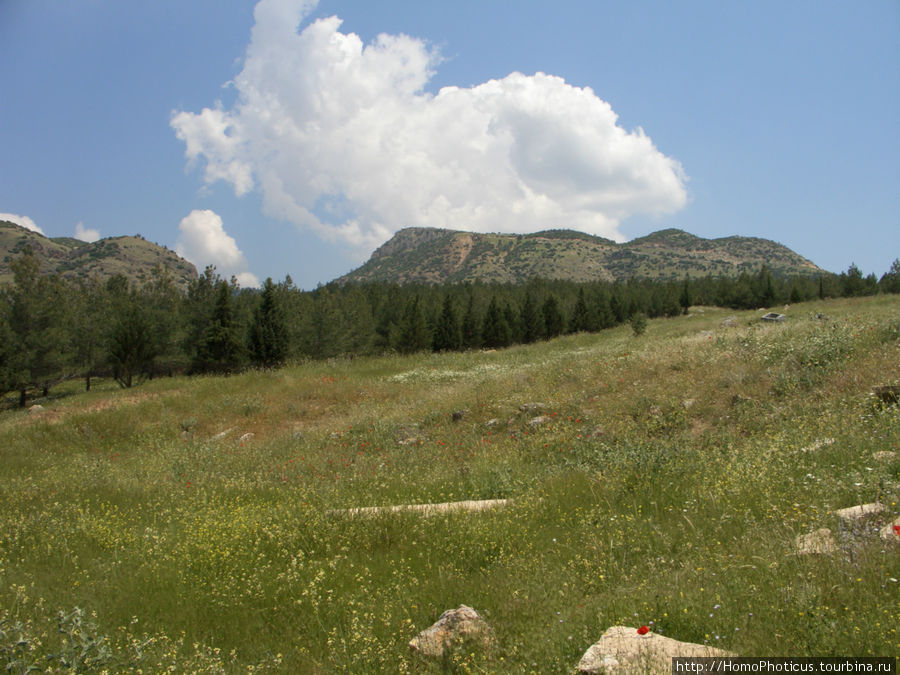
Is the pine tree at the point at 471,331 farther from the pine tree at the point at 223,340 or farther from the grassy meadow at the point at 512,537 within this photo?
the grassy meadow at the point at 512,537

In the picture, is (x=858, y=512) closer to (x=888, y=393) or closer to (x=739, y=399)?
(x=888, y=393)

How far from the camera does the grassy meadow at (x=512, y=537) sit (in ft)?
10.1

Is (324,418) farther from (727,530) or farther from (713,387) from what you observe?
(727,530)

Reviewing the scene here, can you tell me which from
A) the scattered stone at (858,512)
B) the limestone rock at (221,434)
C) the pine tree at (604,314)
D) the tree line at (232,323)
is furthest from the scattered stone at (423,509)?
the pine tree at (604,314)

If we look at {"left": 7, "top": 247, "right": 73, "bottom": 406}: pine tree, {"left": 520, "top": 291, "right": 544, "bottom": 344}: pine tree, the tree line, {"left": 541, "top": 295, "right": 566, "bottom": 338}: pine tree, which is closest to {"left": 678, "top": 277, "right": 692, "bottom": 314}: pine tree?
the tree line

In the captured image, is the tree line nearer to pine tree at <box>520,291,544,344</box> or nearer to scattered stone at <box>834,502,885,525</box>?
pine tree at <box>520,291,544,344</box>

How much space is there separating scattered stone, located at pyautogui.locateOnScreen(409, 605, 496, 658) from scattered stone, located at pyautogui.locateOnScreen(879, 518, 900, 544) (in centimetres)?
300

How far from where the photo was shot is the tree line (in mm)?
33625

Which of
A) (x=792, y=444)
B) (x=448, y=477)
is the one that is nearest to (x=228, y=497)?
(x=448, y=477)

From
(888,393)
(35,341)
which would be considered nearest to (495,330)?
(35,341)

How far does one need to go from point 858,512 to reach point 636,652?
278cm

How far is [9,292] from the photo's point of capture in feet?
116

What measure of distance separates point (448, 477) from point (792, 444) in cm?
533

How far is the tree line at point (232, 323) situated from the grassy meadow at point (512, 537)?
2313cm
